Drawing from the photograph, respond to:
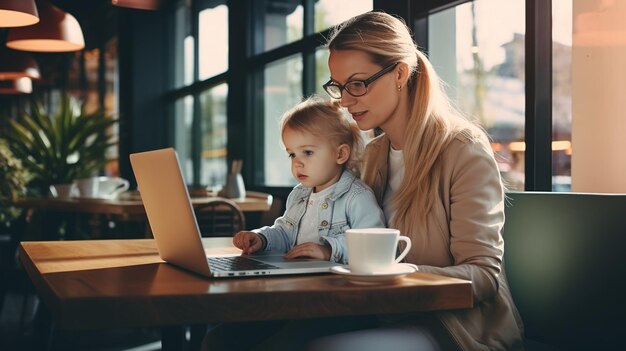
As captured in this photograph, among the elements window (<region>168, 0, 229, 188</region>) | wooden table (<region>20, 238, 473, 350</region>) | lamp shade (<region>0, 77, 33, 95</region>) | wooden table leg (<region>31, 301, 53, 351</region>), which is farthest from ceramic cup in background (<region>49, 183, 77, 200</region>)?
wooden table (<region>20, 238, 473, 350</region>)

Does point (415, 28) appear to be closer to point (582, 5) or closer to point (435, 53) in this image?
point (435, 53)

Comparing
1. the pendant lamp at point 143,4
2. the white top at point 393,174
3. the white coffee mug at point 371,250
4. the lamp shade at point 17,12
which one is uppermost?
the pendant lamp at point 143,4

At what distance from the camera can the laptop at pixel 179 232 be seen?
4.27 ft

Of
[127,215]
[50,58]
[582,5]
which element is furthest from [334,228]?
[50,58]

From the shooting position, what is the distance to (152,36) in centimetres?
819

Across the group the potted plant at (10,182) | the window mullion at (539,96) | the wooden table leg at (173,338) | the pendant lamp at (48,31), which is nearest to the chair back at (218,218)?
the pendant lamp at (48,31)

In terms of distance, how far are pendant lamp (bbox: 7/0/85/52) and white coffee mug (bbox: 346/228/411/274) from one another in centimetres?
380

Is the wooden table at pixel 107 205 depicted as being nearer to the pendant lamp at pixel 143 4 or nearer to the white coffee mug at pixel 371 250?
the pendant lamp at pixel 143 4

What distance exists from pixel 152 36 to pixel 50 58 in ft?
10.4

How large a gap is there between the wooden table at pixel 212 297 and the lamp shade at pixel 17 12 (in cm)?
261

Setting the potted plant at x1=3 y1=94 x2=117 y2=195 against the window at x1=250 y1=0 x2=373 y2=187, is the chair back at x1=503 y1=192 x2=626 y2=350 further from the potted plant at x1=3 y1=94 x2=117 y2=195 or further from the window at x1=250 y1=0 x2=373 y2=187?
the potted plant at x1=3 y1=94 x2=117 y2=195

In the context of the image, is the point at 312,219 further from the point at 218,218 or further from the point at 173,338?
the point at 218,218

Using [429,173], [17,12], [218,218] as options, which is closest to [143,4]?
[17,12]

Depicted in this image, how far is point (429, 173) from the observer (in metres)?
1.72
